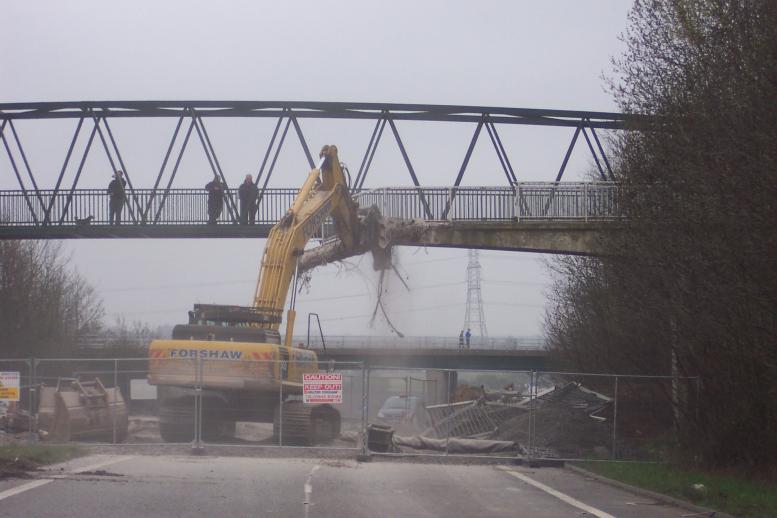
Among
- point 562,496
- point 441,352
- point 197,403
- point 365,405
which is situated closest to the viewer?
point 562,496

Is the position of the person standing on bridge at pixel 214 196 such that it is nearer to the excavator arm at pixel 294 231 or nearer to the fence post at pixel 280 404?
the excavator arm at pixel 294 231

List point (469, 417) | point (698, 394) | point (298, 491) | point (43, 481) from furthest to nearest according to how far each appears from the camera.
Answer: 1. point (469, 417)
2. point (698, 394)
3. point (43, 481)
4. point (298, 491)

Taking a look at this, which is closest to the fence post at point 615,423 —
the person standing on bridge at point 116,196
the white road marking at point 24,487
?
the white road marking at point 24,487

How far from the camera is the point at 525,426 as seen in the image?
25453 mm

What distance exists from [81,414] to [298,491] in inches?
374

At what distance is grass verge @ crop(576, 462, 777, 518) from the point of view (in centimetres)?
1502

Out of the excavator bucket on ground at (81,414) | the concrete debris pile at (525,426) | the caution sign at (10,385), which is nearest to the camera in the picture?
the caution sign at (10,385)

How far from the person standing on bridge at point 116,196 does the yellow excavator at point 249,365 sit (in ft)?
27.8

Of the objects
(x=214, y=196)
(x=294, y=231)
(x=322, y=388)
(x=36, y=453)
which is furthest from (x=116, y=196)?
(x=36, y=453)

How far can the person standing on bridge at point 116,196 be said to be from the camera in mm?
32000

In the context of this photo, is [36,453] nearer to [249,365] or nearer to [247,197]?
[249,365]

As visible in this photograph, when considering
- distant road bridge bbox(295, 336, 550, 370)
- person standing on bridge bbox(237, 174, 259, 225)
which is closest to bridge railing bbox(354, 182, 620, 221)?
person standing on bridge bbox(237, 174, 259, 225)

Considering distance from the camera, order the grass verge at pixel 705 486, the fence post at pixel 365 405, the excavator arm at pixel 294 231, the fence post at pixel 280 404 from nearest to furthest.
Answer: the grass verge at pixel 705 486 < the fence post at pixel 365 405 < the fence post at pixel 280 404 < the excavator arm at pixel 294 231

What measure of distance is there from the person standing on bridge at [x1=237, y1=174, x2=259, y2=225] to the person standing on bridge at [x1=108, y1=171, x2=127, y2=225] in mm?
3599
